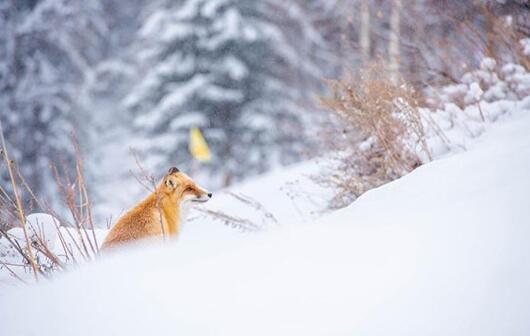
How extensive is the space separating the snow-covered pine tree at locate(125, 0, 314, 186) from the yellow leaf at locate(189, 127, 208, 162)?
235 mm

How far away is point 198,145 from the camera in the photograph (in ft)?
41.9

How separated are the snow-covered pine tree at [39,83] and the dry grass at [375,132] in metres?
11.9

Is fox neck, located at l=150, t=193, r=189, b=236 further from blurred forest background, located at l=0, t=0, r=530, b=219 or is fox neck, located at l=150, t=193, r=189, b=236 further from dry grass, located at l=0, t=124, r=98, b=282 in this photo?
blurred forest background, located at l=0, t=0, r=530, b=219

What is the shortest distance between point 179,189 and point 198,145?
9182mm

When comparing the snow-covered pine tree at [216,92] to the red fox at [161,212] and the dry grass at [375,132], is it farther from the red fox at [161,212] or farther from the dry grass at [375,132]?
the red fox at [161,212]

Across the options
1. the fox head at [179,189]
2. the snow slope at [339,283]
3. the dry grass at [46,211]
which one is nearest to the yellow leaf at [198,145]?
the fox head at [179,189]

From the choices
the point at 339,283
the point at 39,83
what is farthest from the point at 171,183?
the point at 39,83

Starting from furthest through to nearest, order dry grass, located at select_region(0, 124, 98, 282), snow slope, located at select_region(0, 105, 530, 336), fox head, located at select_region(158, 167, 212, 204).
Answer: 1. fox head, located at select_region(158, 167, 212, 204)
2. dry grass, located at select_region(0, 124, 98, 282)
3. snow slope, located at select_region(0, 105, 530, 336)

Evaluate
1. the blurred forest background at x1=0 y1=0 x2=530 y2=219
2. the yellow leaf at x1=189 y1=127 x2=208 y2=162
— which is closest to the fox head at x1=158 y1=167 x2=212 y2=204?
the yellow leaf at x1=189 y1=127 x2=208 y2=162

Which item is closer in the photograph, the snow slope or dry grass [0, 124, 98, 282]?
the snow slope

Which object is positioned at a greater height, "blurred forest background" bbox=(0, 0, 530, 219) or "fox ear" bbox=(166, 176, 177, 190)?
"blurred forest background" bbox=(0, 0, 530, 219)

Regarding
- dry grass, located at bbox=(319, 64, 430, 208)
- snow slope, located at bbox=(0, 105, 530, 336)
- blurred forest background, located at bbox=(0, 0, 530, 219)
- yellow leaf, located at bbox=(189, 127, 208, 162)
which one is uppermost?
blurred forest background, located at bbox=(0, 0, 530, 219)

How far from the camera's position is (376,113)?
356 centimetres

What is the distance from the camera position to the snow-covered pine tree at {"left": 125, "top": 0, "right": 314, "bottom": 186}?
44.2 ft
